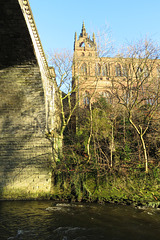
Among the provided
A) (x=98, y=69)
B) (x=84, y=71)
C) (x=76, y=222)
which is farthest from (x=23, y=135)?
(x=84, y=71)

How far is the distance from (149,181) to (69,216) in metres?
4.34

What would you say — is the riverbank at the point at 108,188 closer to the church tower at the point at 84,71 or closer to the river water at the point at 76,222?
the river water at the point at 76,222

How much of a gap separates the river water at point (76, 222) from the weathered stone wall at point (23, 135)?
102 centimetres

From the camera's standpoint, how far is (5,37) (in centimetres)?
660

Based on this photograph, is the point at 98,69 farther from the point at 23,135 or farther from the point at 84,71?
the point at 23,135

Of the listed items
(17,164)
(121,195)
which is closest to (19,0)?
(17,164)

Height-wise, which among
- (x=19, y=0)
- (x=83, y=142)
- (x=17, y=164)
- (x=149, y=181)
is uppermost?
(x=19, y=0)

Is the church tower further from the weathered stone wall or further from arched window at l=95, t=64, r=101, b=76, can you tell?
the weathered stone wall

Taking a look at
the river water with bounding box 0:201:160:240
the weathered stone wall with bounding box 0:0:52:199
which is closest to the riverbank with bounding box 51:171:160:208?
the river water with bounding box 0:201:160:240

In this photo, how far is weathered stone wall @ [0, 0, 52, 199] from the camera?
8.27 meters

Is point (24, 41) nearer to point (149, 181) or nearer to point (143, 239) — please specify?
point (143, 239)

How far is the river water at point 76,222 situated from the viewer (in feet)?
15.9

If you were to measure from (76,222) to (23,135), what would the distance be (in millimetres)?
4798

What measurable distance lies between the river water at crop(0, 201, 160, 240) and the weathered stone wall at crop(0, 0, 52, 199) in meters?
1.02
